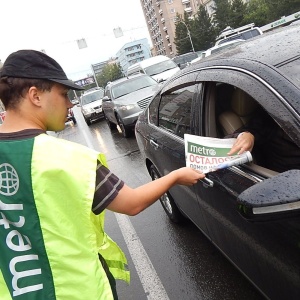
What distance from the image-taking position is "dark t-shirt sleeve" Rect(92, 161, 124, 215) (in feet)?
4.13

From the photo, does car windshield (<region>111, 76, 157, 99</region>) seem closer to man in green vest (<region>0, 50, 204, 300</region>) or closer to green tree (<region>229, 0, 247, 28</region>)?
man in green vest (<region>0, 50, 204, 300</region>)

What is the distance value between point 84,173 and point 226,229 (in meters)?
1.15

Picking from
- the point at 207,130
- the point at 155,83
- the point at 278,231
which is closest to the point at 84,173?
the point at 278,231

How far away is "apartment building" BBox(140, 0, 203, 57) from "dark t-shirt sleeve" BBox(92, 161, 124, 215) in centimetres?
Answer: 8192

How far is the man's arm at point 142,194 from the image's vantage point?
131cm

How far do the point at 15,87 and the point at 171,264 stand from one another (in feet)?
7.67

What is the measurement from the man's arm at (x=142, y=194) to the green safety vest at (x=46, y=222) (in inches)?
7.0

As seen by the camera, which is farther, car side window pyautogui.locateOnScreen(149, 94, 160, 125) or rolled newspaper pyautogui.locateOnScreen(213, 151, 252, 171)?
car side window pyautogui.locateOnScreen(149, 94, 160, 125)

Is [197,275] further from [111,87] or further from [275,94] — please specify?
[111,87]

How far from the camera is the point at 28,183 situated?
3.66 ft

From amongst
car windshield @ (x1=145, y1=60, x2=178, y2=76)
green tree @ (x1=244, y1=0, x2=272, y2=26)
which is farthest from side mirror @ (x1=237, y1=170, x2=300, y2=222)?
green tree @ (x1=244, y1=0, x2=272, y2=26)

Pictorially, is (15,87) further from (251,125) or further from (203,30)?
(203,30)

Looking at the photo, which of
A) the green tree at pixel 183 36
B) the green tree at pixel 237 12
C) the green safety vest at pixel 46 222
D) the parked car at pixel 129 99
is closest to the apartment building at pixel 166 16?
the green tree at pixel 183 36

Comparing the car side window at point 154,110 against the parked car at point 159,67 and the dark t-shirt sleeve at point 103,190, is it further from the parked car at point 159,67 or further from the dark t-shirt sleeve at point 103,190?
the parked car at point 159,67
